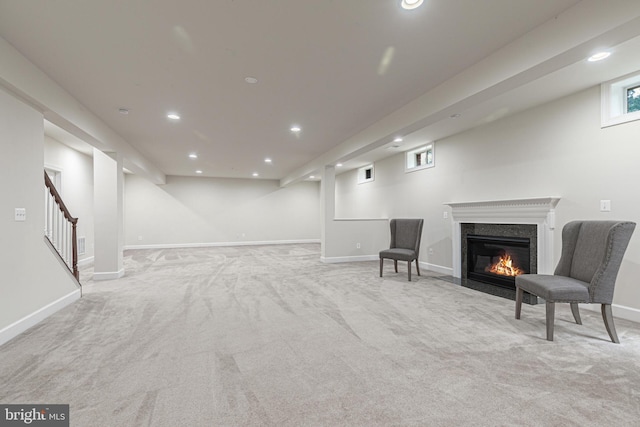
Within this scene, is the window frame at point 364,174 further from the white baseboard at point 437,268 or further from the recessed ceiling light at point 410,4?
the recessed ceiling light at point 410,4

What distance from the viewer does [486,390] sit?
179 cm

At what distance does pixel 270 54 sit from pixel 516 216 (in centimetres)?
390

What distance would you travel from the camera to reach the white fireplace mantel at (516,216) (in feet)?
12.6

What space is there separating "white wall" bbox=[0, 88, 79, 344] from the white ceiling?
60cm

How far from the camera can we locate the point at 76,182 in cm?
639

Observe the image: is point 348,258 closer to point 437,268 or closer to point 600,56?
point 437,268

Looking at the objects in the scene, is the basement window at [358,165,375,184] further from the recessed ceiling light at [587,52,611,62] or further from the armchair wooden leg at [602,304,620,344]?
the armchair wooden leg at [602,304,620,344]

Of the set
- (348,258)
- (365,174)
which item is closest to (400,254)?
(348,258)

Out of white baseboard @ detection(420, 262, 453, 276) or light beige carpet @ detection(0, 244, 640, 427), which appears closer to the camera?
light beige carpet @ detection(0, 244, 640, 427)

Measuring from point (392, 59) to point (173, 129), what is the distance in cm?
377

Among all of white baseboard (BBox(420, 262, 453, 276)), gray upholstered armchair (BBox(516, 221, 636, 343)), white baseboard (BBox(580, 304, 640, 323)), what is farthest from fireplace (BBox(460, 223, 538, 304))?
gray upholstered armchair (BBox(516, 221, 636, 343))

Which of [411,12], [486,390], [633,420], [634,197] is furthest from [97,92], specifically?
[634,197]

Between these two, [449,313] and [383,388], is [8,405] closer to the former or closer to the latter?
[383,388]

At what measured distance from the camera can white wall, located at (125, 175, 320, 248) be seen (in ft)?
31.9
